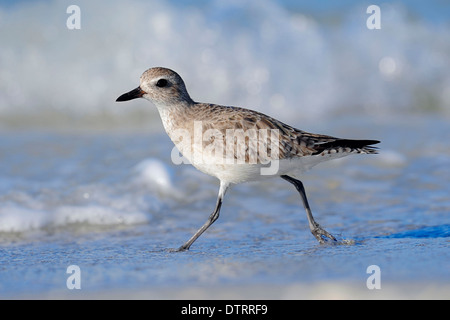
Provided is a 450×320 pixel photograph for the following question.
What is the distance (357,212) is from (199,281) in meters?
2.96

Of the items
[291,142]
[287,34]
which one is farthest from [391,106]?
[291,142]

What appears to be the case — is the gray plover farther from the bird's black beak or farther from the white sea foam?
the white sea foam

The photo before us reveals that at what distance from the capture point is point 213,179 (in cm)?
872

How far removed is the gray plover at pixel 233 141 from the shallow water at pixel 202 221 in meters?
0.62

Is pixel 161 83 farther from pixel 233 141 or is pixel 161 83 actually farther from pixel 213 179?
pixel 213 179

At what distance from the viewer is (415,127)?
40.9 feet

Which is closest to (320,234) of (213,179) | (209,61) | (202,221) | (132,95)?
(202,221)

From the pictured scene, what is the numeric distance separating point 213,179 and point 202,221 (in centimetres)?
125

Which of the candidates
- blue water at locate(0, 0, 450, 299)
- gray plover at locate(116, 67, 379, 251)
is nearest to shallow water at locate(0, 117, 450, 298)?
blue water at locate(0, 0, 450, 299)

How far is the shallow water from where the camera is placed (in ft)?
17.2

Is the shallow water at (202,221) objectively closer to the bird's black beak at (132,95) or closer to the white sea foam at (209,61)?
the bird's black beak at (132,95)

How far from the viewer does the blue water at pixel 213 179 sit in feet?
18.1
